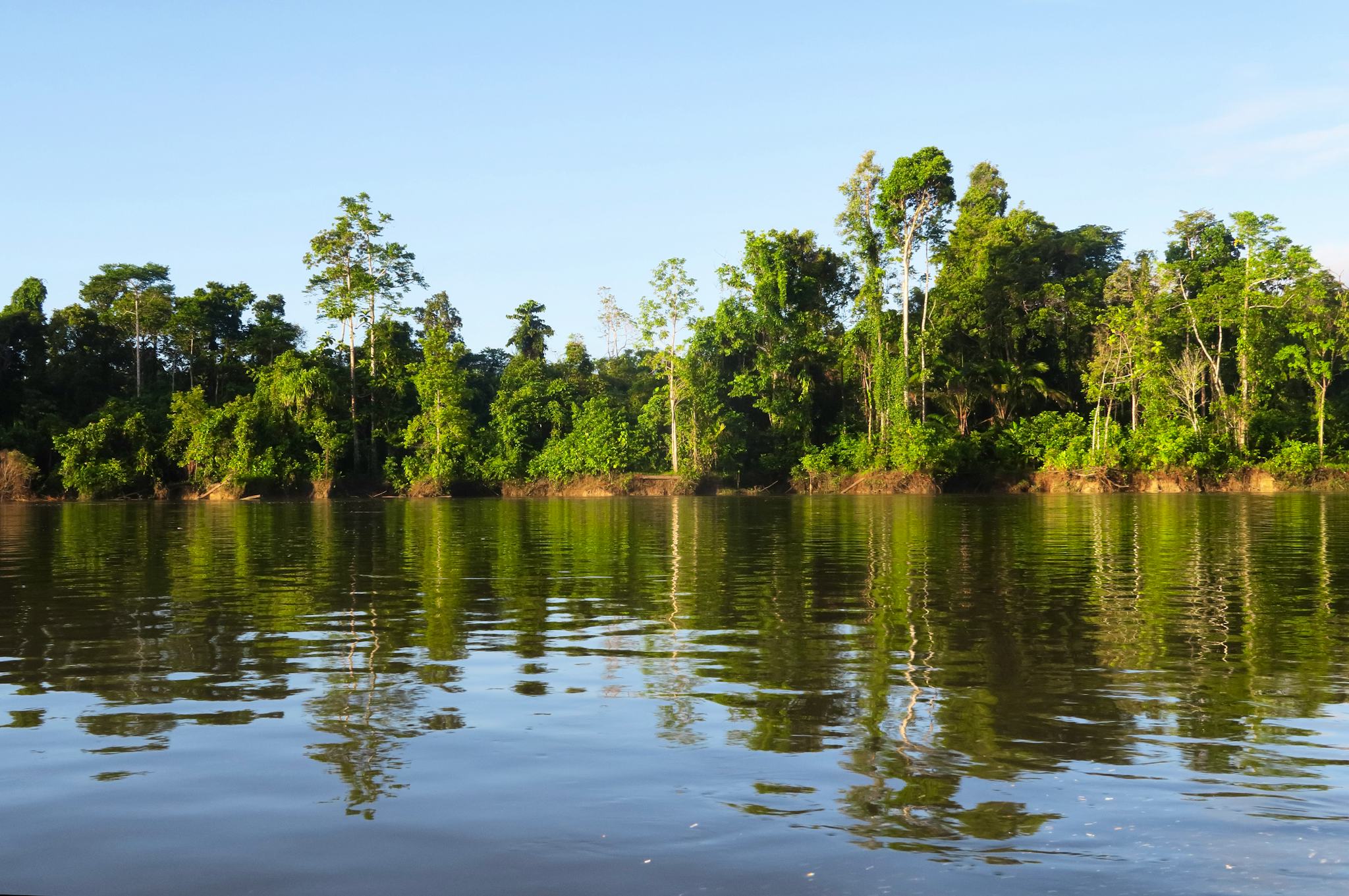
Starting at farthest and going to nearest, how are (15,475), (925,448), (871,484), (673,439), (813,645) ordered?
(673,439)
(871,484)
(925,448)
(15,475)
(813,645)

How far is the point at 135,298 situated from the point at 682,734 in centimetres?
7181

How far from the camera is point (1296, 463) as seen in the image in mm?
52812

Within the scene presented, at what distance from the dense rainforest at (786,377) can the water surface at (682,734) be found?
46503 mm

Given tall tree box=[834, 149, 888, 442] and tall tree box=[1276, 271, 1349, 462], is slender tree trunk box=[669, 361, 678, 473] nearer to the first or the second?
tall tree box=[834, 149, 888, 442]

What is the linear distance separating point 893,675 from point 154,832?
16.4 feet

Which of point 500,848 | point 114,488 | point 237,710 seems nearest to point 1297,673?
point 500,848

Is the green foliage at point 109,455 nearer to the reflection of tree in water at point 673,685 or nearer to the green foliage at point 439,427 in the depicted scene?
the green foliage at point 439,427

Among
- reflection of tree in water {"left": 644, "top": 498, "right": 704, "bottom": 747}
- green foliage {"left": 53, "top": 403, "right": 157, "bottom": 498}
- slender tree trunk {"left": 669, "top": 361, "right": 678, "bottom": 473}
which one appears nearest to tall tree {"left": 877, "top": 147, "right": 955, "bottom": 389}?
slender tree trunk {"left": 669, "top": 361, "right": 678, "bottom": 473}

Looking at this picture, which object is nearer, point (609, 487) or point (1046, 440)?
point (1046, 440)

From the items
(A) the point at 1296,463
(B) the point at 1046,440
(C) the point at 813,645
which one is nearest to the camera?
(C) the point at 813,645

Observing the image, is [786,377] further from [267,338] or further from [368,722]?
[368,722]

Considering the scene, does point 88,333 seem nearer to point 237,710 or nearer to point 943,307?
point 943,307

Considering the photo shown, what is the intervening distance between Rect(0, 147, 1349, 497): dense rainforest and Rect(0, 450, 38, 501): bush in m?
0.20

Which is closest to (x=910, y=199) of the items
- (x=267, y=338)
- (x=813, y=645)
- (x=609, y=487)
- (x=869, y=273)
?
(x=869, y=273)
